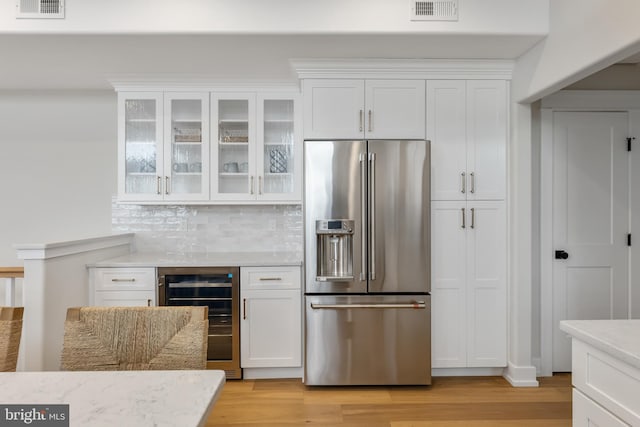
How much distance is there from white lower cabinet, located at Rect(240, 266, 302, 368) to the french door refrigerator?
21cm

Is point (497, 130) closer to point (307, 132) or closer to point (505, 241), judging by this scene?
point (505, 241)

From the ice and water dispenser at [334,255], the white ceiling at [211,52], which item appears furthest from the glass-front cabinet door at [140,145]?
the ice and water dispenser at [334,255]

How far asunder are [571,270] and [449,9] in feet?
7.13

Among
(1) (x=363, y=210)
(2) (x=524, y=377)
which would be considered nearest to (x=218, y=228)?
(1) (x=363, y=210)

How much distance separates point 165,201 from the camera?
3.57 metres

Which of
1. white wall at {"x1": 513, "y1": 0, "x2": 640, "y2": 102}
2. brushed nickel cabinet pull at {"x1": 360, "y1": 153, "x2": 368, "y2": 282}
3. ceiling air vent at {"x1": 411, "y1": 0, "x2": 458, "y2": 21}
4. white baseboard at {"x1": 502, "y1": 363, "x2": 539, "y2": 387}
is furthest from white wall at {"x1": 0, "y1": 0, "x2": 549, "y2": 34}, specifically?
white baseboard at {"x1": 502, "y1": 363, "x2": 539, "y2": 387}

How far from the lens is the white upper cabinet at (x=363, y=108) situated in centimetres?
317

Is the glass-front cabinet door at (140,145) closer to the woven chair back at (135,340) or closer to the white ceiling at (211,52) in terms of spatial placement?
the white ceiling at (211,52)

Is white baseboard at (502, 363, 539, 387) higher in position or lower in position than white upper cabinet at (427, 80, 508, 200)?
lower

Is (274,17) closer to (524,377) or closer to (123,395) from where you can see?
(123,395)

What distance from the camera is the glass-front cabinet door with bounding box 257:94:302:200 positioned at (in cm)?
357

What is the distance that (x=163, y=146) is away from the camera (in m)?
3.55

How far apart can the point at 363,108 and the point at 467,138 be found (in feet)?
2.59

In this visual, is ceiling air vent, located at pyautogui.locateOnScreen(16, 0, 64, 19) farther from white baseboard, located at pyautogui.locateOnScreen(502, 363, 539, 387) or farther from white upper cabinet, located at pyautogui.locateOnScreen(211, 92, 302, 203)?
white baseboard, located at pyautogui.locateOnScreen(502, 363, 539, 387)
